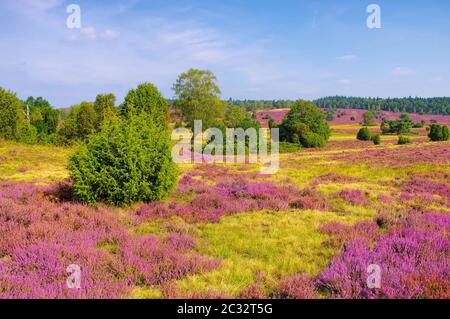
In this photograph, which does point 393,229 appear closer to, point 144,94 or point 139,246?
point 139,246

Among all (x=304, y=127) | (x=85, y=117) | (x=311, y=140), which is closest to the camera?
(x=85, y=117)

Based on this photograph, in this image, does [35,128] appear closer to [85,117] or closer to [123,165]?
[85,117]

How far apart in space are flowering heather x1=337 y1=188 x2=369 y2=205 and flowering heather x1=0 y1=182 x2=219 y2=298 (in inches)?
271

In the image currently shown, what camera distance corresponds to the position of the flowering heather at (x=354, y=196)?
1144 cm

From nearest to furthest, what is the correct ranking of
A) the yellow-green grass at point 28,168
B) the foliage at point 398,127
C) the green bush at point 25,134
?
the yellow-green grass at point 28,168 → the green bush at point 25,134 → the foliage at point 398,127

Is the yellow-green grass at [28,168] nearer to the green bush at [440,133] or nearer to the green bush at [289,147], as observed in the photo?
the green bush at [289,147]

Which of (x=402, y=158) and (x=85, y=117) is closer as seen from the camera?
(x=402, y=158)

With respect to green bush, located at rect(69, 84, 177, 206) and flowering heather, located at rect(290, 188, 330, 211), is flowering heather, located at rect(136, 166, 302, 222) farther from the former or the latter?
green bush, located at rect(69, 84, 177, 206)

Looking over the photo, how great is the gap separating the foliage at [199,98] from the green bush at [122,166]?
147ft

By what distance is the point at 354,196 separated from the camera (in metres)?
12.4

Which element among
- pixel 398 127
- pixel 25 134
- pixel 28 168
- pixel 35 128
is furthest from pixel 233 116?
pixel 28 168

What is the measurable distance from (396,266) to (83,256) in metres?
5.56

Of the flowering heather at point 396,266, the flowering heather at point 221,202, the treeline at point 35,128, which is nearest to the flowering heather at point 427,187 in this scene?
the flowering heather at point 221,202
